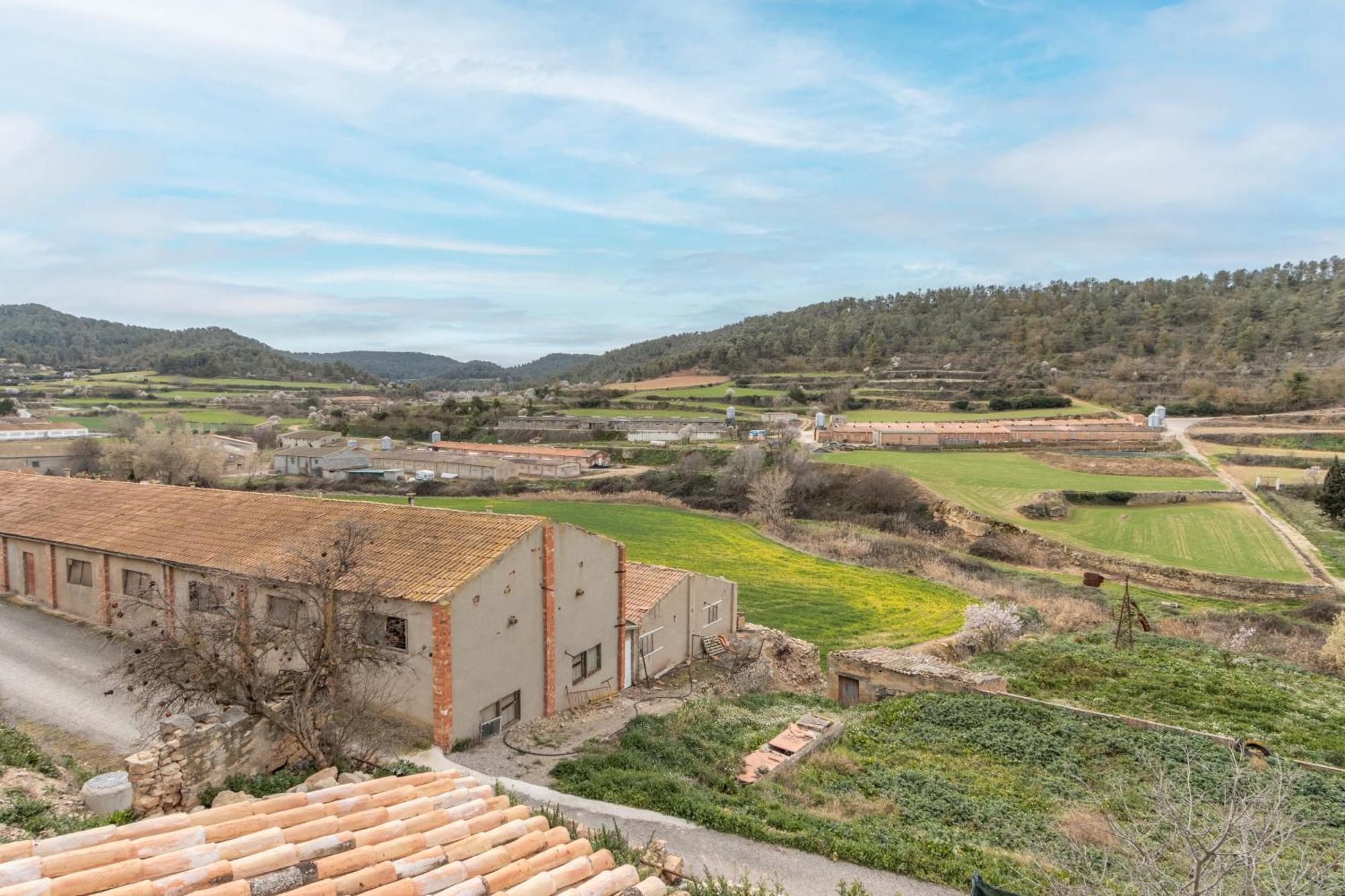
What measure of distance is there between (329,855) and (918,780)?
10.6 meters

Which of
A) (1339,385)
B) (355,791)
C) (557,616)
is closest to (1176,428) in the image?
(1339,385)

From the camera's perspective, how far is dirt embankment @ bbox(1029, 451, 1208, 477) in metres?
55.2

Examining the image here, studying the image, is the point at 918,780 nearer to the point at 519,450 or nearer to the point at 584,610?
the point at 584,610

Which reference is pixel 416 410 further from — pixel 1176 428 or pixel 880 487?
pixel 1176 428

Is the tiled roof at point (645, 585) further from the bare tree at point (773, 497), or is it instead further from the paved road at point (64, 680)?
the bare tree at point (773, 497)

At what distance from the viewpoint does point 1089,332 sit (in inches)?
4360

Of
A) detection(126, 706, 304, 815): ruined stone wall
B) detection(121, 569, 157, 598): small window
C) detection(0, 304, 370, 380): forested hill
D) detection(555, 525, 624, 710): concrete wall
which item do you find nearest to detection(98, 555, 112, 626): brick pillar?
detection(121, 569, 157, 598): small window

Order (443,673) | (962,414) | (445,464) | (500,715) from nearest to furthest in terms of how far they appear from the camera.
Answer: (443,673) → (500,715) → (445,464) → (962,414)

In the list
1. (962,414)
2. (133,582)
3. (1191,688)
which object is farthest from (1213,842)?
(962,414)

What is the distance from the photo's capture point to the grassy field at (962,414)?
80.1 m

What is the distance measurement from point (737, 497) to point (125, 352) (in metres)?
133

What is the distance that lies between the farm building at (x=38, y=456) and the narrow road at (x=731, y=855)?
6248 cm

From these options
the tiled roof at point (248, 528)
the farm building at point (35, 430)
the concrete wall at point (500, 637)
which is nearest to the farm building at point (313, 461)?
the farm building at point (35, 430)

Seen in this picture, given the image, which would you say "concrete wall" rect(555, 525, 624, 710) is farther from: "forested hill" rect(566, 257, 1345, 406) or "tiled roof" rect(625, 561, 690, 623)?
"forested hill" rect(566, 257, 1345, 406)
